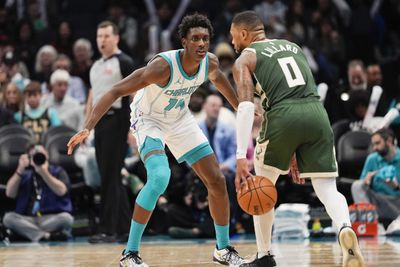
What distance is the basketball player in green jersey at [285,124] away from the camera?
7180mm

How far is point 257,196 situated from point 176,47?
9.22m

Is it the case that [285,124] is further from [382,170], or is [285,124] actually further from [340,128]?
[340,128]

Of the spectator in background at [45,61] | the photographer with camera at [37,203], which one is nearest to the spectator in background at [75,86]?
the spectator in background at [45,61]

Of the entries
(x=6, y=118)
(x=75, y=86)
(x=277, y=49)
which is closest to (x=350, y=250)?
(x=277, y=49)

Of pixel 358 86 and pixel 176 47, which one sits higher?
pixel 176 47

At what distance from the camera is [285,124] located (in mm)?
7254

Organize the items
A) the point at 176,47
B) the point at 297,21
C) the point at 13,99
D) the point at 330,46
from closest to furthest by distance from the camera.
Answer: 1. the point at 13,99
2. the point at 330,46
3. the point at 297,21
4. the point at 176,47

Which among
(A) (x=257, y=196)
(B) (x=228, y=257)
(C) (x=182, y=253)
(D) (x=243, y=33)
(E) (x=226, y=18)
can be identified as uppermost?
(E) (x=226, y=18)

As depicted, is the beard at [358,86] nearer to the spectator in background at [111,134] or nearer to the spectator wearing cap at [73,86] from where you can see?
the spectator in background at [111,134]

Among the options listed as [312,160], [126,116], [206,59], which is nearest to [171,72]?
[206,59]

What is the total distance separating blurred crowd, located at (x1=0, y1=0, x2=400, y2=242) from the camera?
40.0ft

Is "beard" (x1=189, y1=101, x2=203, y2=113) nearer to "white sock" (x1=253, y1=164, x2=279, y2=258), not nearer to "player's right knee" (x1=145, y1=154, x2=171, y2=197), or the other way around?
"player's right knee" (x1=145, y1=154, x2=171, y2=197)

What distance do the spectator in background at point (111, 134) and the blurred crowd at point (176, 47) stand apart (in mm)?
595

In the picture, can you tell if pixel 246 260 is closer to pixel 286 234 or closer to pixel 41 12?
pixel 286 234
